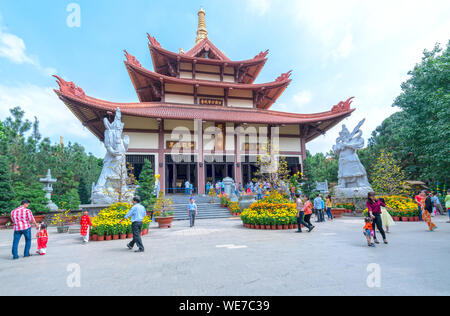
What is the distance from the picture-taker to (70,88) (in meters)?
15.9

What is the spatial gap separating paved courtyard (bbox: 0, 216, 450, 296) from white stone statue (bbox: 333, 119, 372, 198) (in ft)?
25.7

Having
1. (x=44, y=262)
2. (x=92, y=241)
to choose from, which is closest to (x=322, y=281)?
(x=44, y=262)

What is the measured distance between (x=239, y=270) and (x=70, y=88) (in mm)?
17718

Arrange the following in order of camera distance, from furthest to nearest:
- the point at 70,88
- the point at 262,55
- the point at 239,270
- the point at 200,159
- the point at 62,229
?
1. the point at 262,55
2. the point at 200,159
3. the point at 70,88
4. the point at 62,229
5. the point at 239,270

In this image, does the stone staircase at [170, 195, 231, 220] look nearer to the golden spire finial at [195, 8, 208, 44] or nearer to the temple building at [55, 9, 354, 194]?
the temple building at [55, 9, 354, 194]

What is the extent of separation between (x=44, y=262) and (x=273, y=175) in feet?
28.2

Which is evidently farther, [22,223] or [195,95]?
[195,95]

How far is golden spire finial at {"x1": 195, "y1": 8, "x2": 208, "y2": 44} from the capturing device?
26.0 meters

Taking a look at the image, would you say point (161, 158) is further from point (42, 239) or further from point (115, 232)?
point (42, 239)

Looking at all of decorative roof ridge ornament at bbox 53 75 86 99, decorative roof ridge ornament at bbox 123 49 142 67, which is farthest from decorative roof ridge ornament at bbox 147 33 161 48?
decorative roof ridge ornament at bbox 53 75 86 99

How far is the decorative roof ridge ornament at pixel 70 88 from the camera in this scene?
15302 millimetres

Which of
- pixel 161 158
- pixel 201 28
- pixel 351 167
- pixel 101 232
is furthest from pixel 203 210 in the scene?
pixel 201 28

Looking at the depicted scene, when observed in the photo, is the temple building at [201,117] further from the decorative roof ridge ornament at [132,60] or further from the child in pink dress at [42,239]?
the child in pink dress at [42,239]
